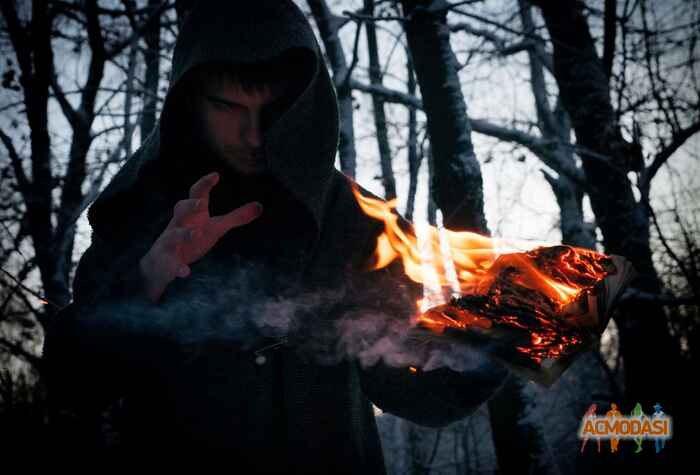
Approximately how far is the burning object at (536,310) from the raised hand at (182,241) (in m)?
0.86

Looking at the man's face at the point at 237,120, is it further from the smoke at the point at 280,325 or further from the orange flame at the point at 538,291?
the orange flame at the point at 538,291

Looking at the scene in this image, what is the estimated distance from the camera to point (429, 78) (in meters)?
4.10

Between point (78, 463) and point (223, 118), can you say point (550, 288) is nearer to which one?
point (223, 118)

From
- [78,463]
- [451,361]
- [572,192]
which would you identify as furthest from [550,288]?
[572,192]

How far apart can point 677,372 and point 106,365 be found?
Answer: 609 centimetres

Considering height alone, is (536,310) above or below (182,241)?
below

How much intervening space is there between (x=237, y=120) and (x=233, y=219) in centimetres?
75

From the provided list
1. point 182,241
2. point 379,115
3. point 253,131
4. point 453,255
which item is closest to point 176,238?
point 182,241

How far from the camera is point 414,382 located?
2.09 m

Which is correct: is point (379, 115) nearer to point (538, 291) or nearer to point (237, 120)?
point (237, 120)

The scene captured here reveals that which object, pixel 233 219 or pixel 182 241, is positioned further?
pixel 233 219

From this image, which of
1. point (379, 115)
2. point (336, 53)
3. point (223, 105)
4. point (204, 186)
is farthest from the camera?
point (379, 115)

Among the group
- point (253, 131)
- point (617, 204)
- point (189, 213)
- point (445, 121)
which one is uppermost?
point (445, 121)

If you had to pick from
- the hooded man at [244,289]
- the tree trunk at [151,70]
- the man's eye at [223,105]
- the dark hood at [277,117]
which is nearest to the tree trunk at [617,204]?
the dark hood at [277,117]
